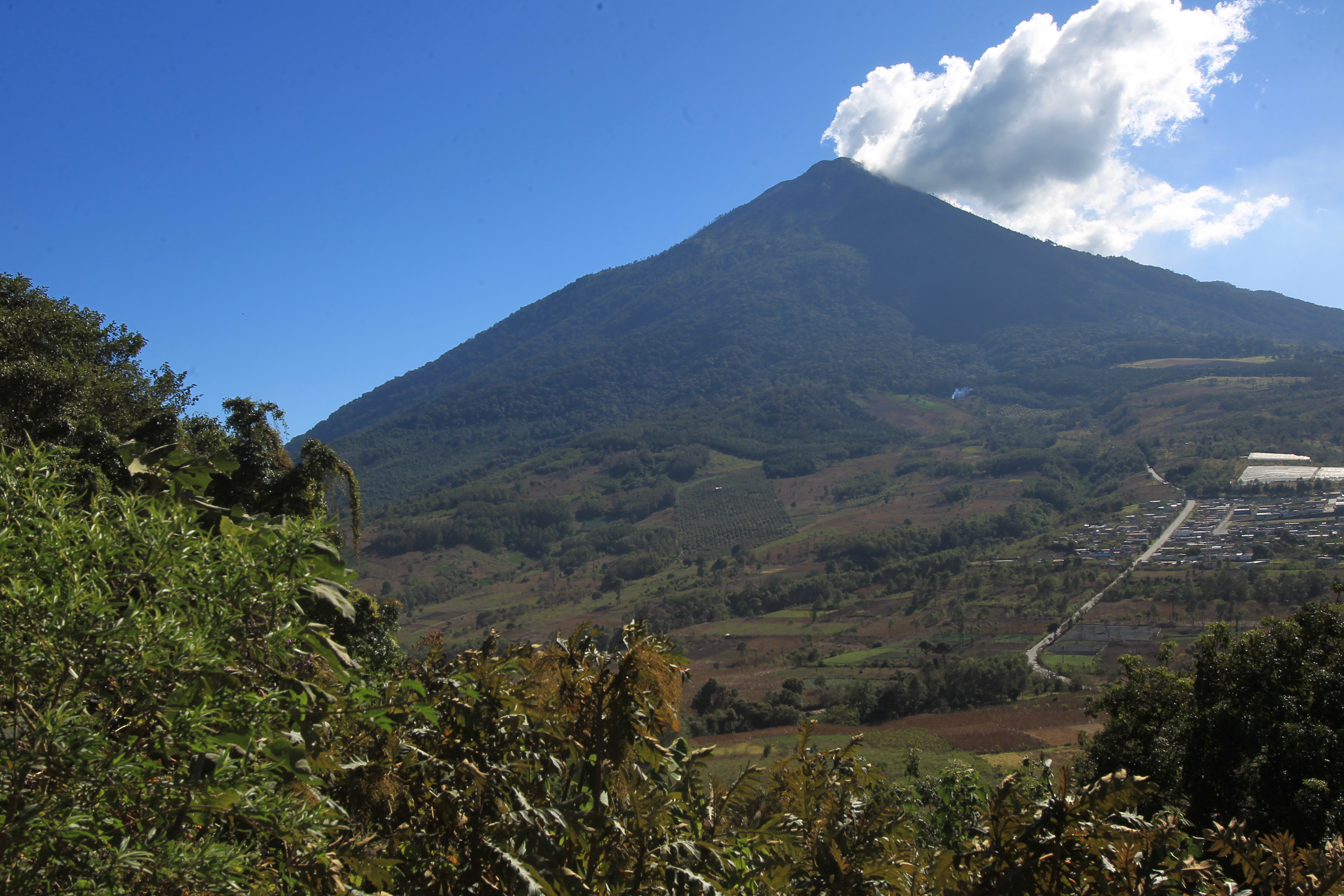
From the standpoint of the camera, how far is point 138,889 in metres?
1.65

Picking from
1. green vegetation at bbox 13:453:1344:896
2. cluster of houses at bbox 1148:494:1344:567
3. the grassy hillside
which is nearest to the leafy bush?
green vegetation at bbox 13:453:1344:896

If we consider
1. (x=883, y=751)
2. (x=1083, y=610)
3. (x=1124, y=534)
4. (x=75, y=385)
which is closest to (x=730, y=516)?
(x=1124, y=534)

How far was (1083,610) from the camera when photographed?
5634 cm

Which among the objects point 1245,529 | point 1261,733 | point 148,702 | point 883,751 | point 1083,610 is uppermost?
point 148,702

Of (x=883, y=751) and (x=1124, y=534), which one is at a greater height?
(x=1124, y=534)

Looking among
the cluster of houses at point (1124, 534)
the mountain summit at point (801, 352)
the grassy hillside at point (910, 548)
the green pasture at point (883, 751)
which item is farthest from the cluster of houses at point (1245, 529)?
the mountain summit at point (801, 352)

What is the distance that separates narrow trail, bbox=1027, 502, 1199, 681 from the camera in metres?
45.3

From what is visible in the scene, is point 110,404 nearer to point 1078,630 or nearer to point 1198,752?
point 1198,752

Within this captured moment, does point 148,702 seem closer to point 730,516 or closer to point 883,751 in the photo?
point 883,751

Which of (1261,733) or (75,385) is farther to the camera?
(75,385)

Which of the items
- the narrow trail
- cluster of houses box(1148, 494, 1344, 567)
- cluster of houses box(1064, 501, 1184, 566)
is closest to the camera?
the narrow trail

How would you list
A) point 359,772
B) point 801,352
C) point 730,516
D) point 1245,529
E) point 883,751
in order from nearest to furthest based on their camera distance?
1. point 359,772
2. point 883,751
3. point 1245,529
4. point 730,516
5. point 801,352

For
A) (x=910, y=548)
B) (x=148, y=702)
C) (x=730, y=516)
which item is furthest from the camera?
(x=730, y=516)

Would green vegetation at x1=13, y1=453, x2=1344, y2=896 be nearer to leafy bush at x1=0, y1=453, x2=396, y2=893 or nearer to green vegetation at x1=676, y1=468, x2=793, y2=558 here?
leafy bush at x1=0, y1=453, x2=396, y2=893
